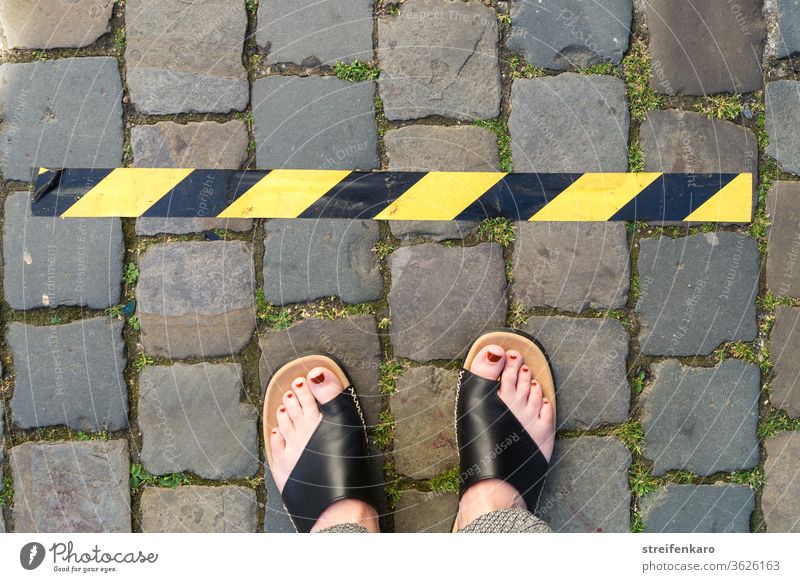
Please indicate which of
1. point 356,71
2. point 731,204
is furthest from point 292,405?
point 731,204

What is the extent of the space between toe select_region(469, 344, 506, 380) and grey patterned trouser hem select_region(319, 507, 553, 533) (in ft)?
1.74

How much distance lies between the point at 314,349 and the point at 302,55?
46.9 inches

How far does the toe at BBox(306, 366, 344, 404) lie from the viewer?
2529 millimetres

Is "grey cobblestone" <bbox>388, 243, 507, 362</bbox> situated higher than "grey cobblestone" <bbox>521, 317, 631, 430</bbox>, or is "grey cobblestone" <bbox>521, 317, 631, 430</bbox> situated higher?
"grey cobblestone" <bbox>388, 243, 507, 362</bbox>

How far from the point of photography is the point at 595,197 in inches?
101

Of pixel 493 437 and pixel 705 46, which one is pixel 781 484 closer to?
pixel 493 437

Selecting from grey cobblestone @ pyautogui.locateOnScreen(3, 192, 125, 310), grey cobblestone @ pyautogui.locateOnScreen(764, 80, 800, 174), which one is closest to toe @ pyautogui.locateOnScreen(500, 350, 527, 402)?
grey cobblestone @ pyautogui.locateOnScreen(764, 80, 800, 174)

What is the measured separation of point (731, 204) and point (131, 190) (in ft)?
8.01

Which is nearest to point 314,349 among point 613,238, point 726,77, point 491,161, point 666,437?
point 491,161

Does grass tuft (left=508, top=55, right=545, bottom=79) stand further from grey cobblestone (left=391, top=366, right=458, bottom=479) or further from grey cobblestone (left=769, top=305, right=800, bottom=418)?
grey cobblestone (left=769, top=305, right=800, bottom=418)

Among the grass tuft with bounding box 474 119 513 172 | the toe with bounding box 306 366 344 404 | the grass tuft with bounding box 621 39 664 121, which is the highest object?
the grass tuft with bounding box 621 39 664 121

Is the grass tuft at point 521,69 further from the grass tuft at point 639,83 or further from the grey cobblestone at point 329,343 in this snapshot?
the grey cobblestone at point 329,343

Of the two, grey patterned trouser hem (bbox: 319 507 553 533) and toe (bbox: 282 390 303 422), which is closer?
grey patterned trouser hem (bbox: 319 507 553 533)

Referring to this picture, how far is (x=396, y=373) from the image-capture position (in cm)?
258
